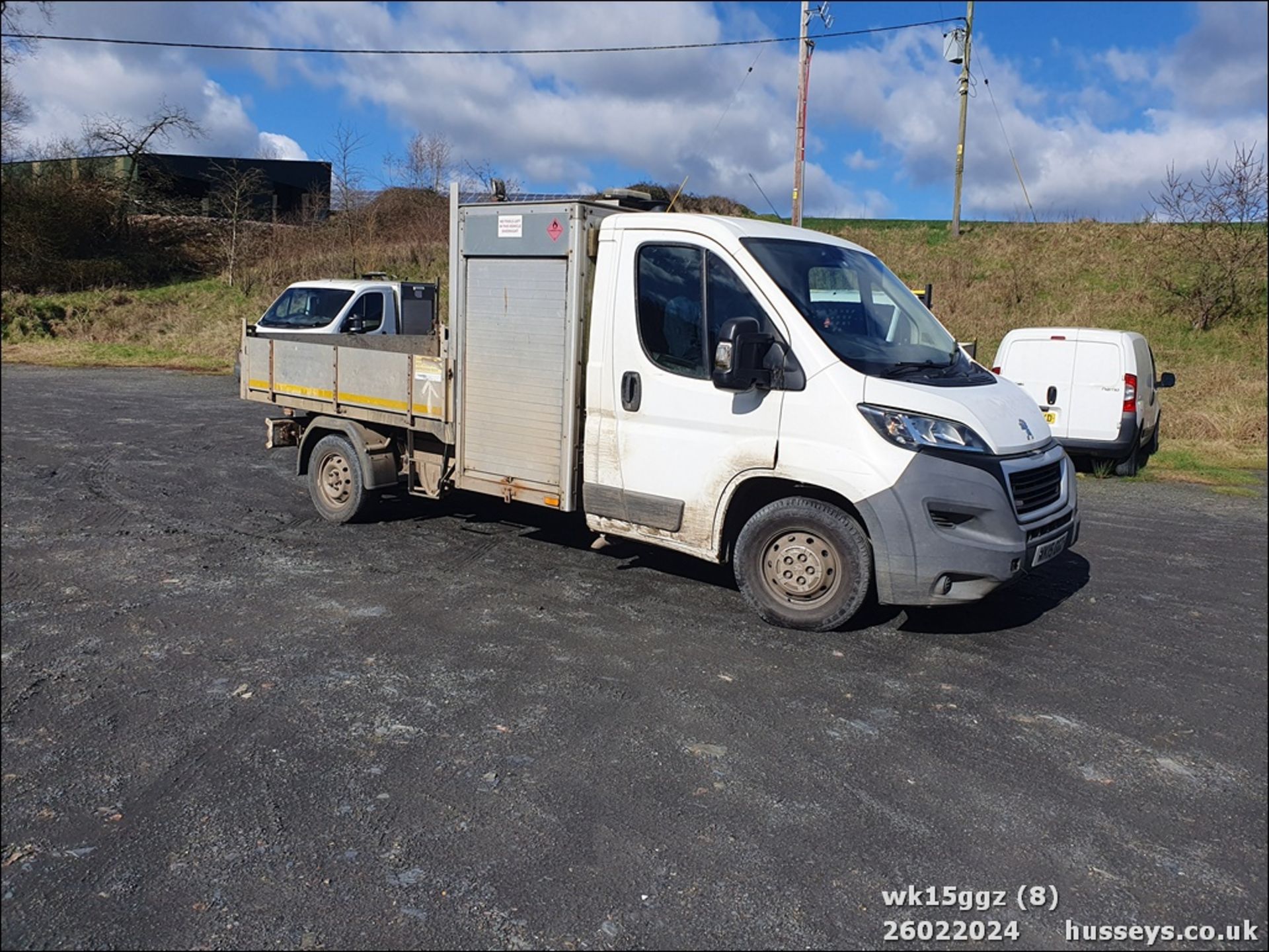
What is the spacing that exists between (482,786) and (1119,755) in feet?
8.81

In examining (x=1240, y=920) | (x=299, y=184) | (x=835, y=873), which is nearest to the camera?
(x=1240, y=920)

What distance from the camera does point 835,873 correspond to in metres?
3.08

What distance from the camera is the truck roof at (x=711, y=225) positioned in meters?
5.80

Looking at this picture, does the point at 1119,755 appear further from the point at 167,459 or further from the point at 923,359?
the point at 167,459

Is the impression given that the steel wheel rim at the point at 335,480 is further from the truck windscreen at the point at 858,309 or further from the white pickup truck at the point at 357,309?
the white pickup truck at the point at 357,309

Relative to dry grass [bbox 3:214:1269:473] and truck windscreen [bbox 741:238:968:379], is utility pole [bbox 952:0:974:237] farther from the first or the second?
truck windscreen [bbox 741:238:968:379]

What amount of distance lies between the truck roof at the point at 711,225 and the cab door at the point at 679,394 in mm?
63

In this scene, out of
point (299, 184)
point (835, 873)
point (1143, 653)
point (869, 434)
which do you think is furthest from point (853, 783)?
point (299, 184)

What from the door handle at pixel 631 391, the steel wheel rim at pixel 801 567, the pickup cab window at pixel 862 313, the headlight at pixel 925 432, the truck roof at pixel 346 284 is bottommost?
the steel wheel rim at pixel 801 567

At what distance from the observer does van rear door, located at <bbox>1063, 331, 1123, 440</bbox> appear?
11250 millimetres

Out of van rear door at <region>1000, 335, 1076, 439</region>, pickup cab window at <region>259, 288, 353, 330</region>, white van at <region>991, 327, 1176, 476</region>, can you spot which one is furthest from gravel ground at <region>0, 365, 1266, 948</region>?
pickup cab window at <region>259, 288, 353, 330</region>

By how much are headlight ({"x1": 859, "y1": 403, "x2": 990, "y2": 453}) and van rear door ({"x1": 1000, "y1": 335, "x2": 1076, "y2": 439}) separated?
23.3 feet

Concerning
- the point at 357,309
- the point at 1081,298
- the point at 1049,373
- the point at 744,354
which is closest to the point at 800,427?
the point at 744,354

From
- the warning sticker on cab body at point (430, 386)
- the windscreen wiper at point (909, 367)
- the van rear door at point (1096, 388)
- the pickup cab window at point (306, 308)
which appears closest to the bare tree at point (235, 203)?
the pickup cab window at point (306, 308)
